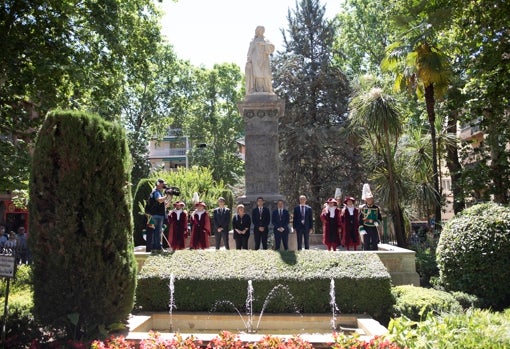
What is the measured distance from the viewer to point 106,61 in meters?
16.3

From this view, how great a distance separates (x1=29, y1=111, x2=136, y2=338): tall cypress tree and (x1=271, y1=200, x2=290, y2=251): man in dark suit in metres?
6.29

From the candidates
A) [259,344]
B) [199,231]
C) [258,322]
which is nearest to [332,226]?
[199,231]

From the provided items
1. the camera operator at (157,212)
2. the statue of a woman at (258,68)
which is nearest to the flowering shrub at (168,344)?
the camera operator at (157,212)

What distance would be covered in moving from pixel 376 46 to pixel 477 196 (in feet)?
61.8

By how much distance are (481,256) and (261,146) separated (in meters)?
7.14

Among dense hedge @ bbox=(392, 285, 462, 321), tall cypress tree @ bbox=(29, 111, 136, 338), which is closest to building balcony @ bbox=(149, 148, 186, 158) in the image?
dense hedge @ bbox=(392, 285, 462, 321)

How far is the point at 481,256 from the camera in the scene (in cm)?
976

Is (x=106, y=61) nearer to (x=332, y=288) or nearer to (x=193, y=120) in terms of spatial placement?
(x=332, y=288)

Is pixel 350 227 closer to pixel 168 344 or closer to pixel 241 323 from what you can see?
pixel 241 323

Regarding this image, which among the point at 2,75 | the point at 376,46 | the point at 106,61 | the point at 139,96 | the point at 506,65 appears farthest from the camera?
the point at 139,96

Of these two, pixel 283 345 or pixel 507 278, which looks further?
pixel 507 278

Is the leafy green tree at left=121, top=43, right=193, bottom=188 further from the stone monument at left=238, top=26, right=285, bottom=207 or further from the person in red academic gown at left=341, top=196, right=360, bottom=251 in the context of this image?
the person in red academic gown at left=341, top=196, right=360, bottom=251

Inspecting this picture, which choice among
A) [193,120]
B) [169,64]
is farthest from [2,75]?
[193,120]

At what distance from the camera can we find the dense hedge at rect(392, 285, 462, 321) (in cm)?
812
